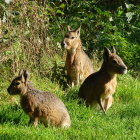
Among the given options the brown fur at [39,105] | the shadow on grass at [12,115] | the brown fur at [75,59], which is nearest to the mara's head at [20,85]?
the brown fur at [39,105]

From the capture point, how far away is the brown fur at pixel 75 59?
12.1 m

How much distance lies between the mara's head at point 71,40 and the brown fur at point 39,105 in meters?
4.23

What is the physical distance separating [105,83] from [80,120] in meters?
1.18

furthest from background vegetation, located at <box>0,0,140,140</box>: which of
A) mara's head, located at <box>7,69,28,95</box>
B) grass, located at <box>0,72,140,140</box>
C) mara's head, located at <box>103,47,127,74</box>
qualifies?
mara's head, located at <box>103,47,127,74</box>

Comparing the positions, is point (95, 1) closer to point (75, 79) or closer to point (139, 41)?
point (139, 41)

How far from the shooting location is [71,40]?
12.2 metres

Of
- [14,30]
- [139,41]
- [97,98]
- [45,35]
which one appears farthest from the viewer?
[139,41]

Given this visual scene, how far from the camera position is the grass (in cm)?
731

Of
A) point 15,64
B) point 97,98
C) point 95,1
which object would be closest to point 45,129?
point 97,98

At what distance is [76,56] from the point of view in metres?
12.3

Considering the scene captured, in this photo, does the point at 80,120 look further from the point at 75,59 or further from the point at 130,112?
the point at 75,59

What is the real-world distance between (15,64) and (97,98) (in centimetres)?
185

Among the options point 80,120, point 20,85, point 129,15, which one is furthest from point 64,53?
point 20,85

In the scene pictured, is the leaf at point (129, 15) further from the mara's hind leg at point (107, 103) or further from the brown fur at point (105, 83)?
the mara's hind leg at point (107, 103)
